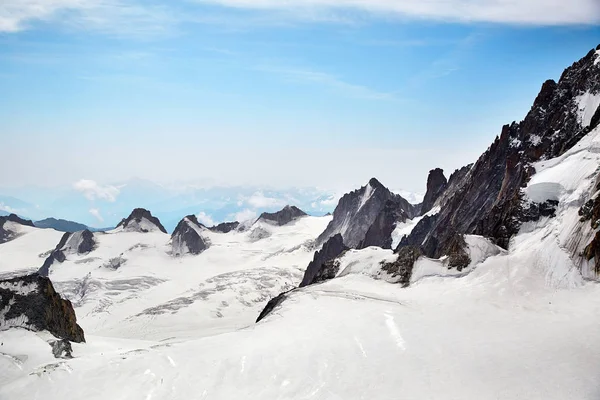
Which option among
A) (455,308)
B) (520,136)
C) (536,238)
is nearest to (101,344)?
(455,308)

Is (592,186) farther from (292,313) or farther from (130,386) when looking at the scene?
(130,386)

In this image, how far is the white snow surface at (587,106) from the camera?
5544cm

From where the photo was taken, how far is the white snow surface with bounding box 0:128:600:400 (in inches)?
810

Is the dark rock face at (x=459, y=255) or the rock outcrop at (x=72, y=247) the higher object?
the dark rock face at (x=459, y=255)

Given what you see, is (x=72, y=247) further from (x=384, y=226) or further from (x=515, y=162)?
(x=515, y=162)

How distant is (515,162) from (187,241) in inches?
4672

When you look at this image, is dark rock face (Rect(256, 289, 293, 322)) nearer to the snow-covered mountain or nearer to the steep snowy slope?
the snow-covered mountain

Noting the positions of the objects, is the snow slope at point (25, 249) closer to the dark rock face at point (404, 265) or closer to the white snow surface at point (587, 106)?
the dark rock face at point (404, 265)

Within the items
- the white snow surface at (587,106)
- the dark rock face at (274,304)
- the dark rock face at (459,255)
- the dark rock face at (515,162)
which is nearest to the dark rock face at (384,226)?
the dark rock face at (515,162)

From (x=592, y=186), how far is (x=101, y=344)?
38.3m

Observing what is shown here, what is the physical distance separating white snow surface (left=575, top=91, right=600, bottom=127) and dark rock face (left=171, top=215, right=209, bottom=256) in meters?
126

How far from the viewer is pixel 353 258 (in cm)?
4934

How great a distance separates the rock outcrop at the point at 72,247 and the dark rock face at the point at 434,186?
346 ft

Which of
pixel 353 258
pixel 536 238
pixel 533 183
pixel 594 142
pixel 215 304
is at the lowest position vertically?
pixel 215 304
